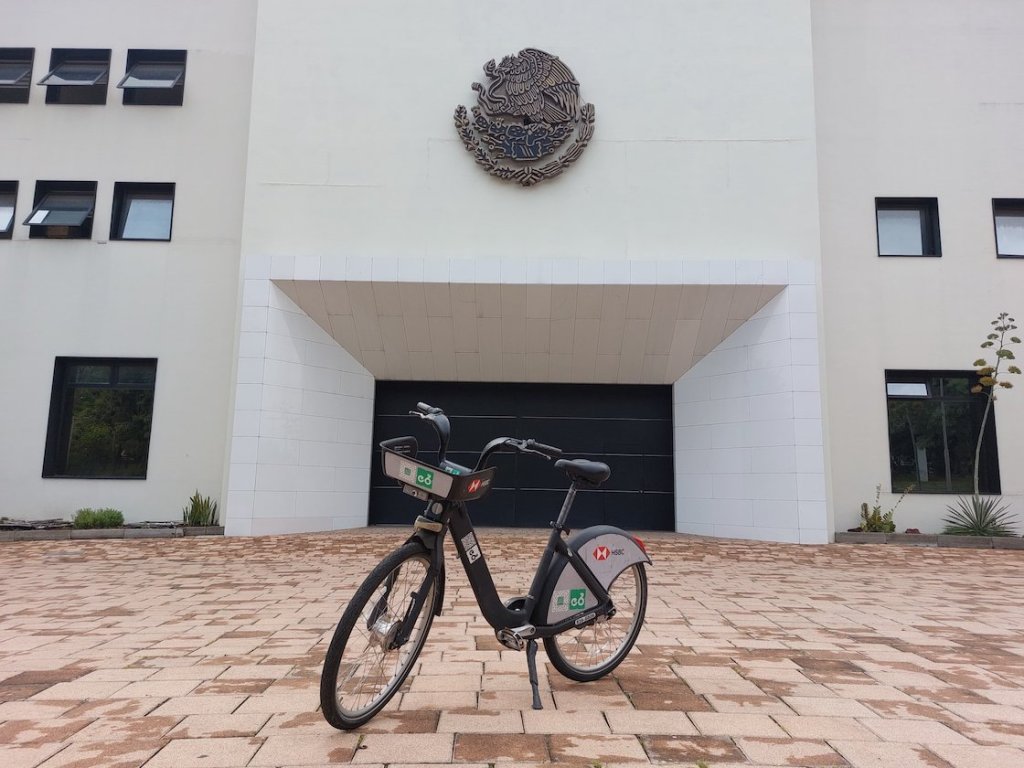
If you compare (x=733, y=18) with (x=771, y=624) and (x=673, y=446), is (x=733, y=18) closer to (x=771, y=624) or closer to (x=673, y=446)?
(x=673, y=446)

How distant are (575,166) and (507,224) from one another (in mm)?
1344

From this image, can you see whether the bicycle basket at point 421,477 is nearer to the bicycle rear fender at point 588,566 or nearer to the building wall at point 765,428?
the bicycle rear fender at point 588,566

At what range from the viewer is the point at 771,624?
4102mm

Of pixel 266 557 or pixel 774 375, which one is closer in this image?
pixel 266 557

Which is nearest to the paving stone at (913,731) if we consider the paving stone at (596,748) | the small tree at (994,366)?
the paving stone at (596,748)

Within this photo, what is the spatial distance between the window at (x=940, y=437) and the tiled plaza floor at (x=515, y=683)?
4454 millimetres

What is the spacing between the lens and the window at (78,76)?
10.4 m

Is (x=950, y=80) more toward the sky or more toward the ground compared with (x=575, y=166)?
more toward the sky

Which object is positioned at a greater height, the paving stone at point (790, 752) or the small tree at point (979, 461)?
the small tree at point (979, 461)

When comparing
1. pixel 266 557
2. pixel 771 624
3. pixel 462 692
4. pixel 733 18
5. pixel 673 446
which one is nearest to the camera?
pixel 462 692

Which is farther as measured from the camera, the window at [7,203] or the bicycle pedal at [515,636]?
the window at [7,203]

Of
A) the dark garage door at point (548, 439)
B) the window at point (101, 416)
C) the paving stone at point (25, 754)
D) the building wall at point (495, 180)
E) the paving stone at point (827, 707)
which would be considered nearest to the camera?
the paving stone at point (25, 754)

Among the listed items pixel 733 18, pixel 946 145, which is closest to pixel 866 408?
pixel 946 145

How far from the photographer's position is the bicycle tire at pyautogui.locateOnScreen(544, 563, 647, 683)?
9.20 feet
